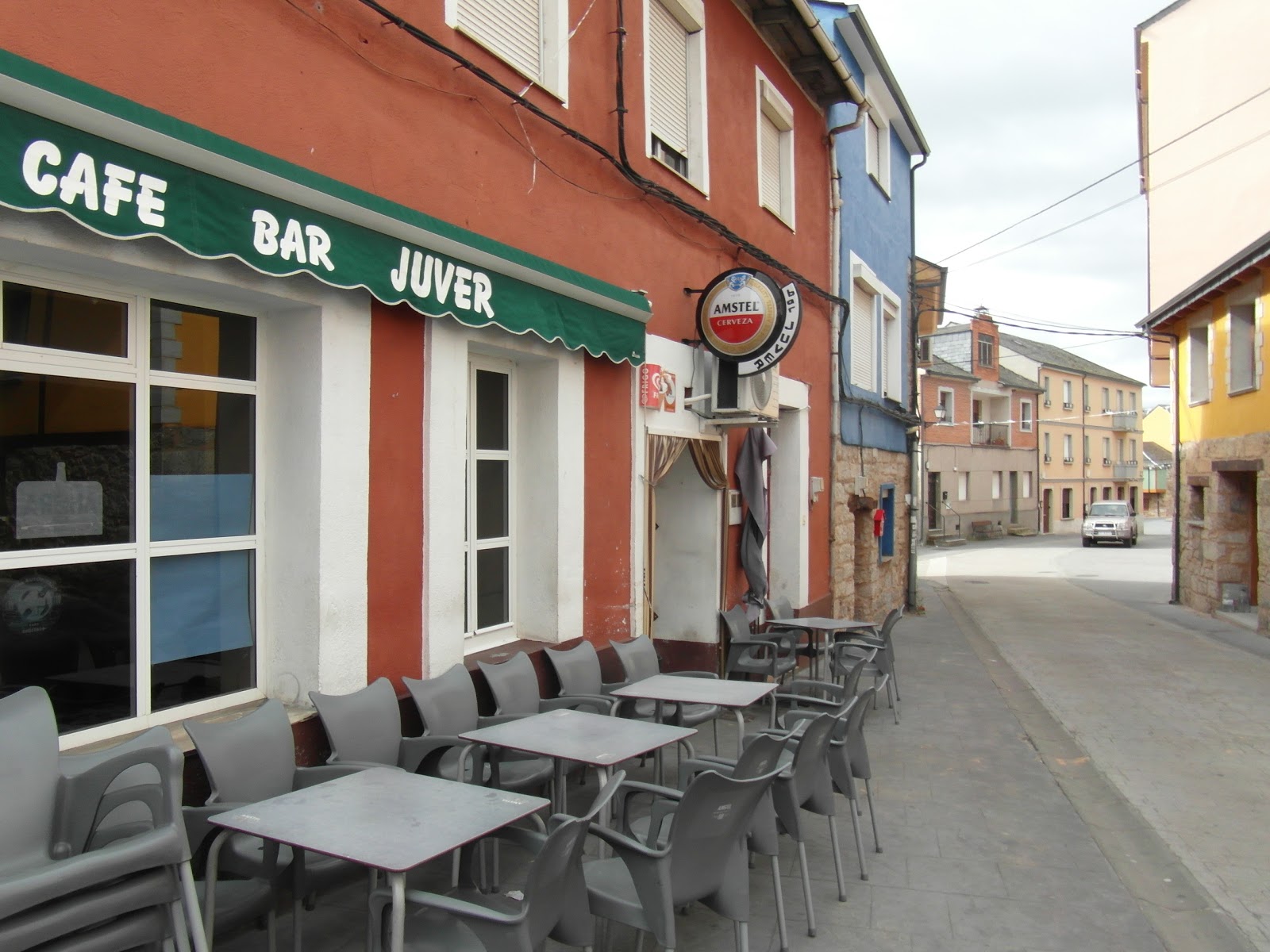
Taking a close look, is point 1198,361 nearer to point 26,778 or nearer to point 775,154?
point 775,154

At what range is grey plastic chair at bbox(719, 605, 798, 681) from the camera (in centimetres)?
848

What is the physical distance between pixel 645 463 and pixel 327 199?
12.2ft

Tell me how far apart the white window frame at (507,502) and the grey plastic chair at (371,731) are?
1.28 m

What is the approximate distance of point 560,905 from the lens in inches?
115

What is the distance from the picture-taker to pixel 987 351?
1710 inches

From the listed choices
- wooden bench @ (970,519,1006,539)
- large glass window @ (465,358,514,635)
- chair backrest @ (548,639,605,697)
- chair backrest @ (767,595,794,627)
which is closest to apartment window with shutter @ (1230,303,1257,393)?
chair backrest @ (767,595,794,627)

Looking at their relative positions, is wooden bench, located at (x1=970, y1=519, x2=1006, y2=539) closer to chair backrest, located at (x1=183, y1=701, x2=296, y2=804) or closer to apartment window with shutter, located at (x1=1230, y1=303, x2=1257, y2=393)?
apartment window with shutter, located at (x1=1230, y1=303, x2=1257, y2=393)

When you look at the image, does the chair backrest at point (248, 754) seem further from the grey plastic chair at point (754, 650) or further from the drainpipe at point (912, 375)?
the drainpipe at point (912, 375)

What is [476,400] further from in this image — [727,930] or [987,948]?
[987,948]

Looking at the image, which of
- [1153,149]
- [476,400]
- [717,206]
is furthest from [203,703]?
[1153,149]

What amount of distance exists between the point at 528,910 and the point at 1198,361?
19.5 meters

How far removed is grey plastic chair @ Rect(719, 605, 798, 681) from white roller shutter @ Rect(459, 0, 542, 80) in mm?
5038

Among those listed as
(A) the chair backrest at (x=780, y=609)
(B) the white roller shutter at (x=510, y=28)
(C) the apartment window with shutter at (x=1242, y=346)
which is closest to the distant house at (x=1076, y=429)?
(C) the apartment window with shutter at (x=1242, y=346)

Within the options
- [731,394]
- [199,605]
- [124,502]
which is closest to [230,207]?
[124,502]
